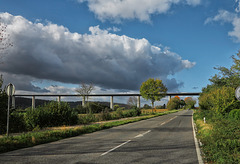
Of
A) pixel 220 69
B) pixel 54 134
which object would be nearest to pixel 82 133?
pixel 54 134

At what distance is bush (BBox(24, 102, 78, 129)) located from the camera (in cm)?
1672

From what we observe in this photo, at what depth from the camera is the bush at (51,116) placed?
16719 mm

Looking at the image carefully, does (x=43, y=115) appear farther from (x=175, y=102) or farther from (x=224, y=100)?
(x=175, y=102)

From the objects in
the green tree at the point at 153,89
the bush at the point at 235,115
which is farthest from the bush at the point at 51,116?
Answer: the green tree at the point at 153,89

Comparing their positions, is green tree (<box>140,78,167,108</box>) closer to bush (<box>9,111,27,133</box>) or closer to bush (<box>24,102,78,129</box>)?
bush (<box>24,102,78,129</box>)

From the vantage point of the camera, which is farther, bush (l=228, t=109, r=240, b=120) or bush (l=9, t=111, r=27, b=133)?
bush (l=228, t=109, r=240, b=120)

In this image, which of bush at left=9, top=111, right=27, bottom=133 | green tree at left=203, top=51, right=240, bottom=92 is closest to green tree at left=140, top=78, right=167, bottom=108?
green tree at left=203, top=51, right=240, bottom=92

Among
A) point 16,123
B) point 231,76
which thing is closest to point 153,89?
point 231,76

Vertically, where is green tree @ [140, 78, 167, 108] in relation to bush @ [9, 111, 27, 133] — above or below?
above

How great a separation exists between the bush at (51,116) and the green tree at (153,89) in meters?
24.5

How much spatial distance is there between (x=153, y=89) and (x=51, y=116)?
90.9ft

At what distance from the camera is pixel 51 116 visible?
18.2 metres

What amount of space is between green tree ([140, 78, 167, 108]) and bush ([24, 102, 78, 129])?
24502 millimetres

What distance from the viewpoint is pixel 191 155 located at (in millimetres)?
7180
